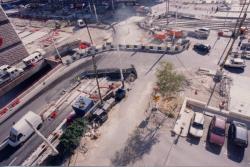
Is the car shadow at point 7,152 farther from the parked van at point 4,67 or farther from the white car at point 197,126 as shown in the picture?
the white car at point 197,126

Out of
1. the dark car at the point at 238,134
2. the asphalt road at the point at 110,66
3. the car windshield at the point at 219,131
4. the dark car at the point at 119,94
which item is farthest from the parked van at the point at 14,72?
the dark car at the point at 238,134

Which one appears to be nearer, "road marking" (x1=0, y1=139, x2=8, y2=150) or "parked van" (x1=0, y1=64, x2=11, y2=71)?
"road marking" (x1=0, y1=139, x2=8, y2=150)

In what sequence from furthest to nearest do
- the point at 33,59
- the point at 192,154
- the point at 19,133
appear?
the point at 33,59 → the point at 19,133 → the point at 192,154

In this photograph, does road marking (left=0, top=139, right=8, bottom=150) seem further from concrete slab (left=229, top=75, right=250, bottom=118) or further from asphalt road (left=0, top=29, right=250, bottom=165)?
concrete slab (left=229, top=75, right=250, bottom=118)

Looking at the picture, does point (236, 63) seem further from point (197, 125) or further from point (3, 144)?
point (3, 144)

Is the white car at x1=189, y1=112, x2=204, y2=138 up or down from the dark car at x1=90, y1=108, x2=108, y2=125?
down

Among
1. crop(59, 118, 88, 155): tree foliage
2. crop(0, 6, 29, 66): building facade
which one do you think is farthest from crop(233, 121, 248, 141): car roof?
crop(0, 6, 29, 66): building facade

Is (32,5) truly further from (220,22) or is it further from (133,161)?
(133,161)

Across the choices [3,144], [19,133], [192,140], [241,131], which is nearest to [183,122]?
[192,140]
